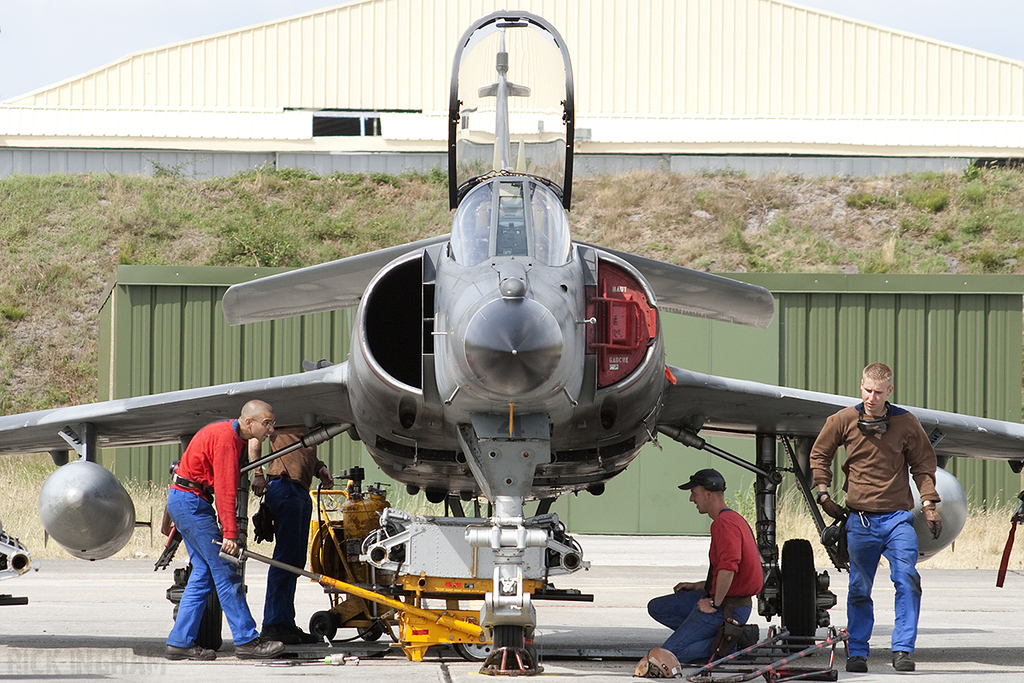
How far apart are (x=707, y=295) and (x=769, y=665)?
110 inches

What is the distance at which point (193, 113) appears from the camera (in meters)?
30.9

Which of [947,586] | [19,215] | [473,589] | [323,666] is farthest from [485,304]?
[19,215]

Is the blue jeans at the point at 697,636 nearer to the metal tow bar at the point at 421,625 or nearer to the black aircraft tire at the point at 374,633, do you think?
the metal tow bar at the point at 421,625

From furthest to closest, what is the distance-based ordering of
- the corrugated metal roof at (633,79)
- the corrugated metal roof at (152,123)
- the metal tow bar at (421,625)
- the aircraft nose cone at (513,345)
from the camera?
the corrugated metal roof at (633,79) → the corrugated metal roof at (152,123) → the metal tow bar at (421,625) → the aircraft nose cone at (513,345)

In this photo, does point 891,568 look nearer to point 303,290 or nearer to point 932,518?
point 932,518

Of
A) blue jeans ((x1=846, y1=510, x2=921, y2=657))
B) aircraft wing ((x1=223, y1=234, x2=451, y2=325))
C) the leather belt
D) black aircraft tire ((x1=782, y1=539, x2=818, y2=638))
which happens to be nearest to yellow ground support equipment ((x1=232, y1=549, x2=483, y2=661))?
the leather belt

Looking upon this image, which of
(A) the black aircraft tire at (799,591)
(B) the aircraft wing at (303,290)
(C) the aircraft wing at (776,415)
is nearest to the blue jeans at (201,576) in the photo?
(B) the aircraft wing at (303,290)

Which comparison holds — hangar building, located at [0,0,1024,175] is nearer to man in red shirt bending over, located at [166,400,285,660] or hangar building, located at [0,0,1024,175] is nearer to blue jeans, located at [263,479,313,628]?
blue jeans, located at [263,479,313,628]

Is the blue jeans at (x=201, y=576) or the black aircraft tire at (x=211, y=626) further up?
the blue jeans at (x=201, y=576)

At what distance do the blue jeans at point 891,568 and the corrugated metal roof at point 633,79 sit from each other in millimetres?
24691

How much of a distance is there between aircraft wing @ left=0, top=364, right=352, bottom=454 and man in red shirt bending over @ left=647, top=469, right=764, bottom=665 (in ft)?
8.25

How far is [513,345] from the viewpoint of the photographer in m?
5.51

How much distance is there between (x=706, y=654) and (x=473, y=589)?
5.42ft

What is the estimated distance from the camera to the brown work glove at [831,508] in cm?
694
